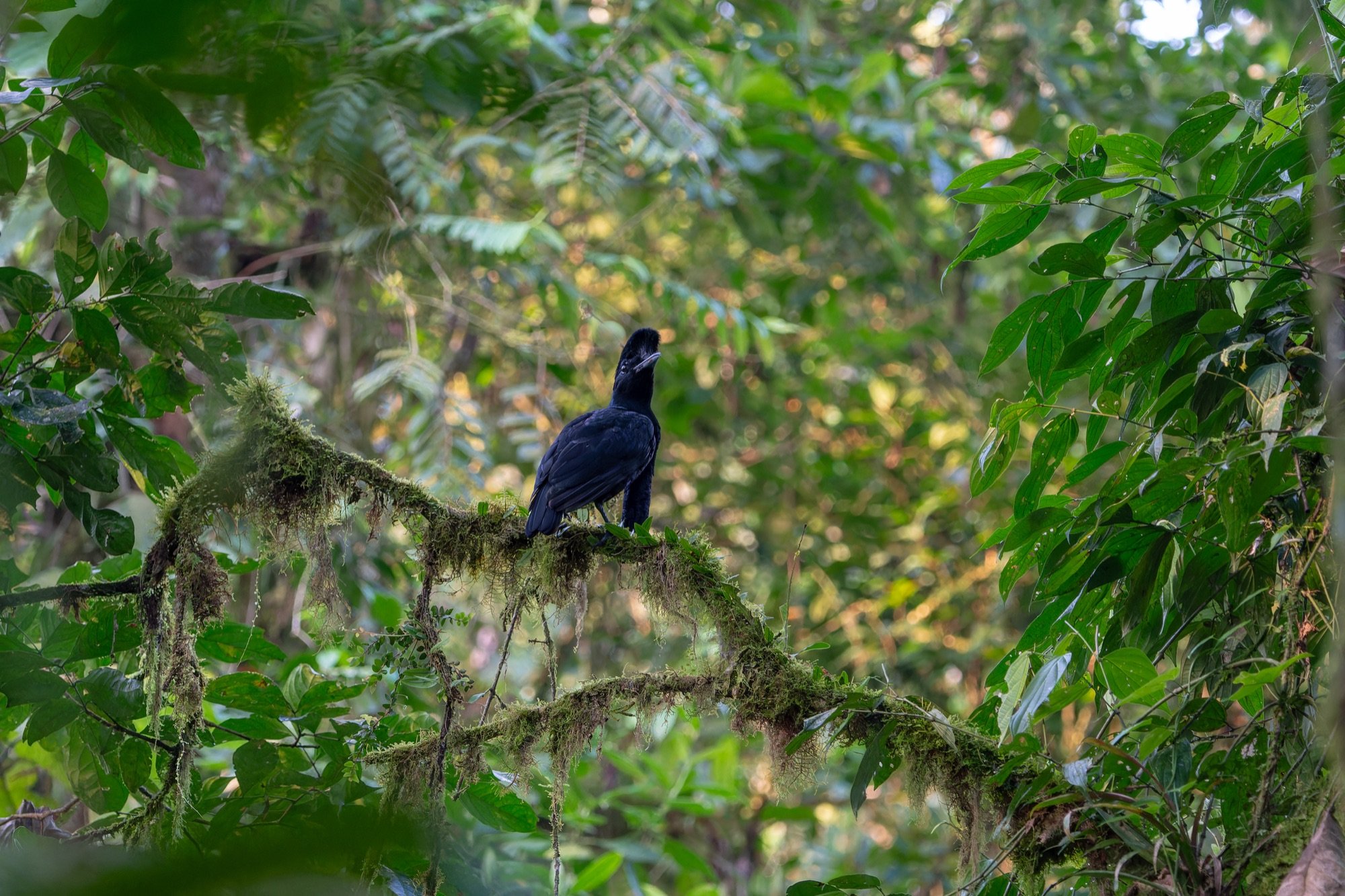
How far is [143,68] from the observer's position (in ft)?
2.04

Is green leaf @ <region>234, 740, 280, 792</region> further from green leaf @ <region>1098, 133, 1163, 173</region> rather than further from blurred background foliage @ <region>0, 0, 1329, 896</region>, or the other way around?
green leaf @ <region>1098, 133, 1163, 173</region>

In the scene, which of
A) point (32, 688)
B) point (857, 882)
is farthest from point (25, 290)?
point (857, 882)

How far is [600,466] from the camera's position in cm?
372

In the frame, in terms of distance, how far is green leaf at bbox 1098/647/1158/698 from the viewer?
202cm

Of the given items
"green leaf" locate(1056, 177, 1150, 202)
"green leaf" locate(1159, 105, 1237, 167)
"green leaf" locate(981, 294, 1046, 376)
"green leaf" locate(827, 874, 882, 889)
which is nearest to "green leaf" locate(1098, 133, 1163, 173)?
"green leaf" locate(1159, 105, 1237, 167)

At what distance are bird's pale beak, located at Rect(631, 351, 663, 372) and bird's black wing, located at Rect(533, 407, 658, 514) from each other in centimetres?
34

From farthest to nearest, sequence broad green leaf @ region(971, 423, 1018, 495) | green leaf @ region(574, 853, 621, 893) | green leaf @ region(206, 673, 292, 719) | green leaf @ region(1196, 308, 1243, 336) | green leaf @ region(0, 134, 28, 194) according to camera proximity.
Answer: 1. green leaf @ region(574, 853, 621, 893)
2. green leaf @ region(206, 673, 292, 719)
3. green leaf @ region(0, 134, 28, 194)
4. broad green leaf @ region(971, 423, 1018, 495)
5. green leaf @ region(1196, 308, 1243, 336)

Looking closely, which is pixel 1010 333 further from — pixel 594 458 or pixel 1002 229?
pixel 594 458

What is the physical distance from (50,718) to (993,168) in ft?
8.66

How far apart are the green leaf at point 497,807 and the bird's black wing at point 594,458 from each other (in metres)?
0.85

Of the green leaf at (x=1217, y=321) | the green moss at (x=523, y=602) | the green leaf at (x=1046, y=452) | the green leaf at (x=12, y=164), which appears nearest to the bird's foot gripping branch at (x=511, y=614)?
the green moss at (x=523, y=602)

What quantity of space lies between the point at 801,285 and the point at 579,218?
1.84m

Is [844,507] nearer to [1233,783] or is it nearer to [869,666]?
[869,666]

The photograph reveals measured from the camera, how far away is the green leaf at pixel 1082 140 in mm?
2211
